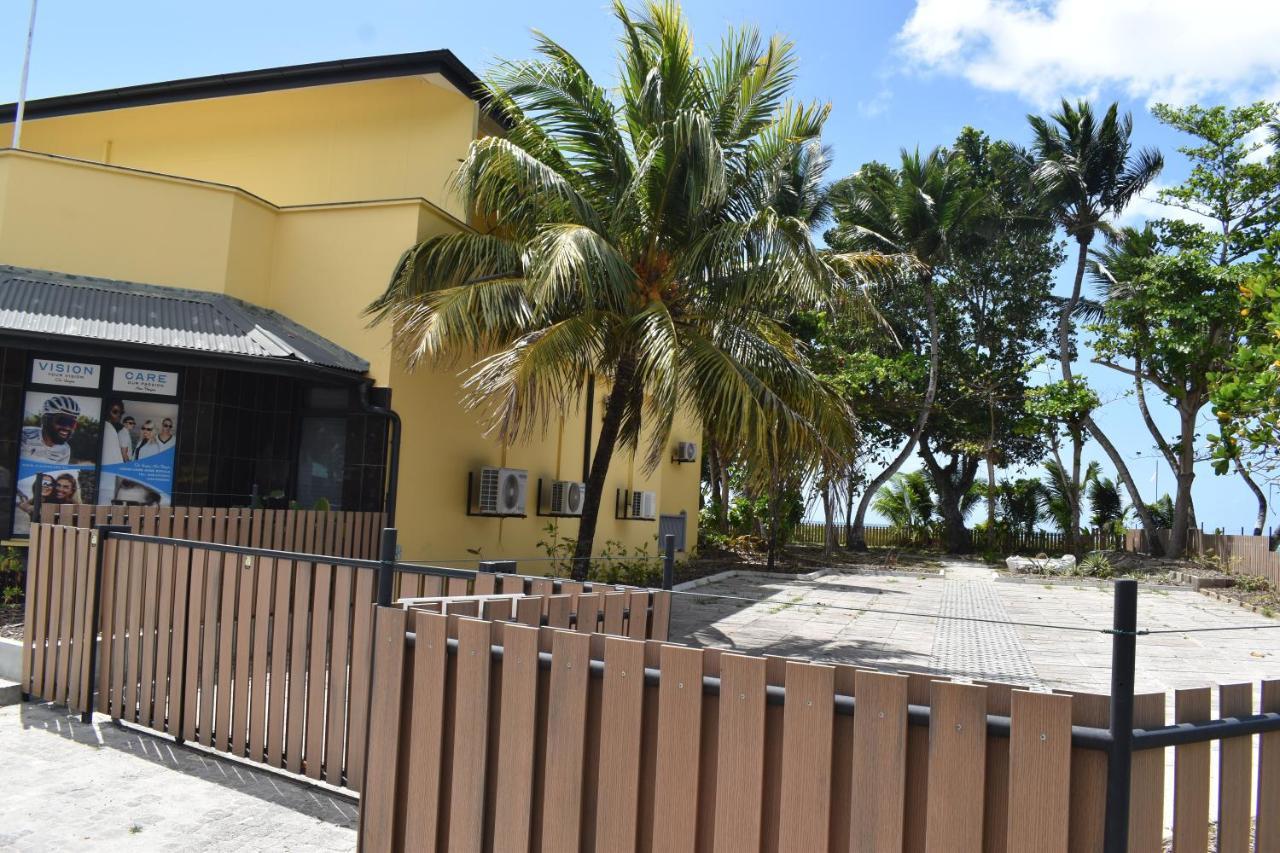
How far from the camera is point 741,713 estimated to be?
9.36 feet

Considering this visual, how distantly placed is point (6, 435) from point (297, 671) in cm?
783

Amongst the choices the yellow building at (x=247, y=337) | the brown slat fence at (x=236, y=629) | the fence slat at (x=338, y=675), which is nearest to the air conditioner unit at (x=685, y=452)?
the yellow building at (x=247, y=337)

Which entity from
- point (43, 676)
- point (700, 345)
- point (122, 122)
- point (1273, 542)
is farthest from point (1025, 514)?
point (43, 676)

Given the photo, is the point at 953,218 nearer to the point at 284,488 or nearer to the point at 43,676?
the point at 284,488

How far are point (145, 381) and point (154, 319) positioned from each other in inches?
31.8

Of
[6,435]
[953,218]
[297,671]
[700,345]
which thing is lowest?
[297,671]

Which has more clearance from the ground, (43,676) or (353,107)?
(353,107)

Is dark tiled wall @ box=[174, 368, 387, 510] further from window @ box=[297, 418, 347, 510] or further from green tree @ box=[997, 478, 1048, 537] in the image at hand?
green tree @ box=[997, 478, 1048, 537]

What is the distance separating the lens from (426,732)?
11.6 feet

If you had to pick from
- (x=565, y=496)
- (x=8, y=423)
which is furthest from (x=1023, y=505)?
(x=8, y=423)

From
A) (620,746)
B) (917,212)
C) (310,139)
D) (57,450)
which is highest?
(917,212)

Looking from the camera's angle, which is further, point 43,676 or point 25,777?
point 43,676

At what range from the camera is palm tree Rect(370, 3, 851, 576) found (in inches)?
407

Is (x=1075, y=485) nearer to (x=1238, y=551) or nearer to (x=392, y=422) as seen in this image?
(x=1238, y=551)
